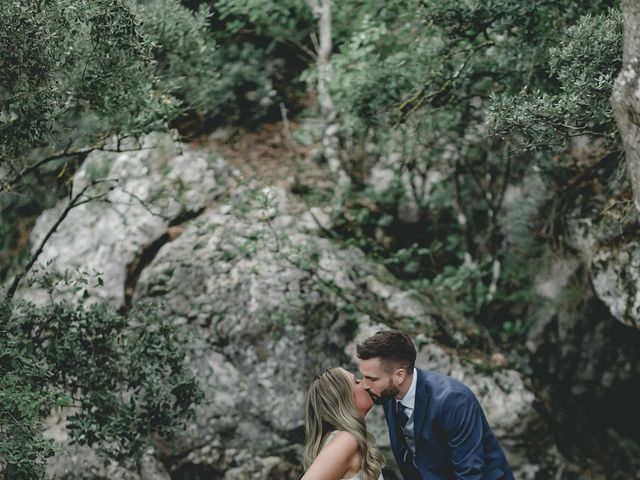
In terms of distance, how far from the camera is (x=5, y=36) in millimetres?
5012

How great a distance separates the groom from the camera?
429 cm

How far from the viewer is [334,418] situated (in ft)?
14.9

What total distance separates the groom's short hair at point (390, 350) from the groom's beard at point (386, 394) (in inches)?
5.8

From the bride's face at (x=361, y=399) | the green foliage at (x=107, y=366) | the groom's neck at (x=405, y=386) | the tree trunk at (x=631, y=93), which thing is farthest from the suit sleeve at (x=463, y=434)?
the green foliage at (x=107, y=366)

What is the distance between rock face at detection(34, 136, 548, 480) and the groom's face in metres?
4.06

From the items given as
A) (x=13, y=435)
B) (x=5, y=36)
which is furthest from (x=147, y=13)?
(x=13, y=435)

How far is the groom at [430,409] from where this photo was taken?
Answer: 14.1 ft

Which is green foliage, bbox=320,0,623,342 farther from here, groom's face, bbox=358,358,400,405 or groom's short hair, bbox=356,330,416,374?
groom's face, bbox=358,358,400,405

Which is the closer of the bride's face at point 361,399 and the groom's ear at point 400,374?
the groom's ear at point 400,374

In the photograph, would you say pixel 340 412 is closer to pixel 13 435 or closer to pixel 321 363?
pixel 13 435

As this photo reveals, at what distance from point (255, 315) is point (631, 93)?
19.5 ft

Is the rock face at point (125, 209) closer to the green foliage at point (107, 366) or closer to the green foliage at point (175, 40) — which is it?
the green foliage at point (175, 40)

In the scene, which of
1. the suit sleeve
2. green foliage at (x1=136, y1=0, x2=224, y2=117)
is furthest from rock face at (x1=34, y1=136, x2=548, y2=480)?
the suit sleeve

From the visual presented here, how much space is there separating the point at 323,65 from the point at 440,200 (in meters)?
2.95
